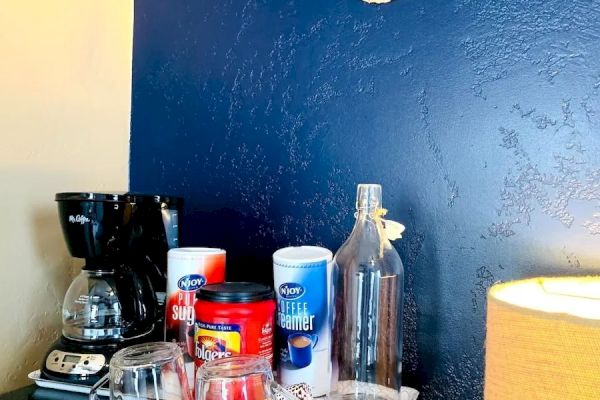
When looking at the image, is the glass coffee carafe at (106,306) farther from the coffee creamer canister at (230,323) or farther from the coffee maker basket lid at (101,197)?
the coffee creamer canister at (230,323)

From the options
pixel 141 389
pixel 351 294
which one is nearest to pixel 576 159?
pixel 351 294

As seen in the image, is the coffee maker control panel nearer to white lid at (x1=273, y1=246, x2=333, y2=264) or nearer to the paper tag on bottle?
white lid at (x1=273, y1=246, x2=333, y2=264)

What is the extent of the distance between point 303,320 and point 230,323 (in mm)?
139

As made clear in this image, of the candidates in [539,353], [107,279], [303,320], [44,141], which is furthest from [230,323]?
[44,141]

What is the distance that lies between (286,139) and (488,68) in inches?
18.8

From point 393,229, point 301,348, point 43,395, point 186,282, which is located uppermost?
point 393,229

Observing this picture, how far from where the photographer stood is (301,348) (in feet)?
3.12

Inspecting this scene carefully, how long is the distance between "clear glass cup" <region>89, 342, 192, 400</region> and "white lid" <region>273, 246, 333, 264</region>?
0.80 feet

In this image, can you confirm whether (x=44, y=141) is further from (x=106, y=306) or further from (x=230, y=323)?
(x=230, y=323)

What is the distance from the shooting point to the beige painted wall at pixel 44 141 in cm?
120

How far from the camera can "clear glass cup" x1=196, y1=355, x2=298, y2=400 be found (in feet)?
2.33

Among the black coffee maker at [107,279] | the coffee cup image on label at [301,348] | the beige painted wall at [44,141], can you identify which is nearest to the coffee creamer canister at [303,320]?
the coffee cup image on label at [301,348]

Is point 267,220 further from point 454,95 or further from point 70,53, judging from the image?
point 70,53

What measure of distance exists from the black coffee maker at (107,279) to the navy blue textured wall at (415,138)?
243 mm
